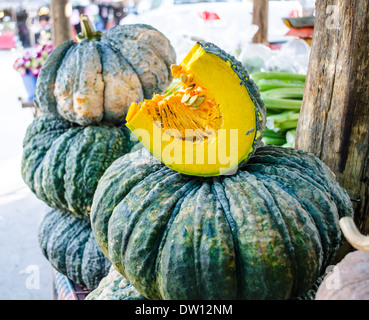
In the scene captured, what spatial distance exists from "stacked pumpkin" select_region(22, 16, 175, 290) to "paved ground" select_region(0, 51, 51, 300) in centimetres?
30

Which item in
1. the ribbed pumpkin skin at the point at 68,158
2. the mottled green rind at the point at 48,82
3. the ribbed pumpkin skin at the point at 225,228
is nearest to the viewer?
the ribbed pumpkin skin at the point at 225,228

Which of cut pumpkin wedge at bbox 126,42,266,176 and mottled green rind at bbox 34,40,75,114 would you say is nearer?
cut pumpkin wedge at bbox 126,42,266,176

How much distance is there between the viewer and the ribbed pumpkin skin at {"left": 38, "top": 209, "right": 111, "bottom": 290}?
6.76 feet

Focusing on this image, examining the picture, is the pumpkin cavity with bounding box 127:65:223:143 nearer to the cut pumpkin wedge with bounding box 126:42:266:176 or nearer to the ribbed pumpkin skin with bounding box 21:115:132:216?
the cut pumpkin wedge with bounding box 126:42:266:176

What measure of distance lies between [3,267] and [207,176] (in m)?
2.57

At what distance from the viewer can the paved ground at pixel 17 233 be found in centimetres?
291

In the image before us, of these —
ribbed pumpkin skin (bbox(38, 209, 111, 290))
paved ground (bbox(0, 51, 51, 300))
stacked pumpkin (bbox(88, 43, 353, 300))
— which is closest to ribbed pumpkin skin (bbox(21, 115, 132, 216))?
ribbed pumpkin skin (bbox(38, 209, 111, 290))

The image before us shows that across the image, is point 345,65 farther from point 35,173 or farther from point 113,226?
point 35,173

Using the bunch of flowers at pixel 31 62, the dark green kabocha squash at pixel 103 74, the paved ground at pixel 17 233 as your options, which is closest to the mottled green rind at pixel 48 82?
the dark green kabocha squash at pixel 103 74

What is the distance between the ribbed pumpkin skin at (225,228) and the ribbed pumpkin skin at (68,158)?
2.09 feet

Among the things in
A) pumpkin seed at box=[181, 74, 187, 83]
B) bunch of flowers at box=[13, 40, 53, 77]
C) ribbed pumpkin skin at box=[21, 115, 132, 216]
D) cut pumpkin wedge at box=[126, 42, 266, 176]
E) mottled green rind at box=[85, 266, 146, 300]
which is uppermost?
pumpkin seed at box=[181, 74, 187, 83]

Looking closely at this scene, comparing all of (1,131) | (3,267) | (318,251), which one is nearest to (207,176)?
(318,251)

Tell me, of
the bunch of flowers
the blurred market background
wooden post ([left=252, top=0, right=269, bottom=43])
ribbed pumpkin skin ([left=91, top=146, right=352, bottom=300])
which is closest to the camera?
ribbed pumpkin skin ([left=91, top=146, right=352, bottom=300])

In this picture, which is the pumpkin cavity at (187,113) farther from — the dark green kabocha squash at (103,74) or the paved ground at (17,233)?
the paved ground at (17,233)
